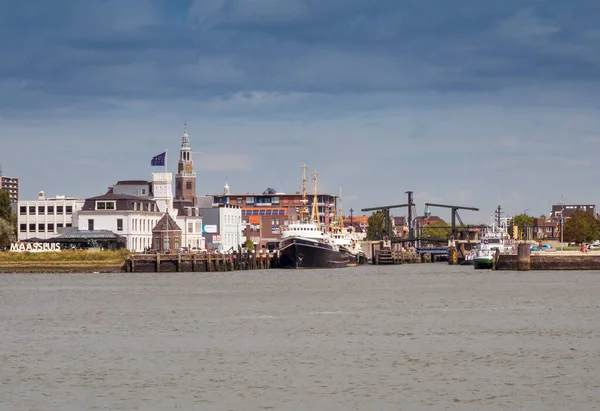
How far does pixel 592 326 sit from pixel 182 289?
46843 mm

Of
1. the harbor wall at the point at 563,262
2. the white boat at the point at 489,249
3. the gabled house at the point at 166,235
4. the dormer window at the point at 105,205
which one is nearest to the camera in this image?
the harbor wall at the point at 563,262

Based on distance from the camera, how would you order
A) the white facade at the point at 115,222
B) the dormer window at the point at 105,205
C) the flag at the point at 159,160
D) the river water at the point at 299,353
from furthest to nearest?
1. the flag at the point at 159,160
2. the dormer window at the point at 105,205
3. the white facade at the point at 115,222
4. the river water at the point at 299,353

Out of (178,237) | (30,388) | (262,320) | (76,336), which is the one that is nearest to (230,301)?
(262,320)

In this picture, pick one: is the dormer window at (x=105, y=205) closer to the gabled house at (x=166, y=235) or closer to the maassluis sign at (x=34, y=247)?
the gabled house at (x=166, y=235)

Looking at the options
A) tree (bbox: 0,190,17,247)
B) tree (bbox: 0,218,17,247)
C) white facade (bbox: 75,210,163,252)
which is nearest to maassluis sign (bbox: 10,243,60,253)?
tree (bbox: 0,218,17,247)

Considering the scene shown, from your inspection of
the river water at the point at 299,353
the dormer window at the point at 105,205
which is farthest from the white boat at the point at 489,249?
the river water at the point at 299,353

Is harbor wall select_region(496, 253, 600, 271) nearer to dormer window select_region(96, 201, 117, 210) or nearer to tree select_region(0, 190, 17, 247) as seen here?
dormer window select_region(96, 201, 117, 210)

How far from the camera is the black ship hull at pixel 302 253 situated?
16600 cm

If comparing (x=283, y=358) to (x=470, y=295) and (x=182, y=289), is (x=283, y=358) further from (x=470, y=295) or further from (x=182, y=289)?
(x=182, y=289)

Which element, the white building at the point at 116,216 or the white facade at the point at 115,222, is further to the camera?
the white building at the point at 116,216

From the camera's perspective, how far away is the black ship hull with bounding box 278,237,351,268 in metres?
166

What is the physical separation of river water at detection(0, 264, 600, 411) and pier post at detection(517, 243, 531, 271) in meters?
59.9

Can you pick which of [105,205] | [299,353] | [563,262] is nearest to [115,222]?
[105,205]

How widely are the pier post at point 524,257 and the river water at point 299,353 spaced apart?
2358 inches
